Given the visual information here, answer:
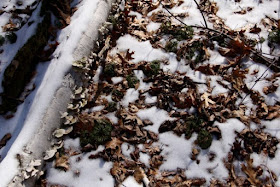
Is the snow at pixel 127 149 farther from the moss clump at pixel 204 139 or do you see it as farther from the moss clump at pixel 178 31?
the moss clump at pixel 178 31

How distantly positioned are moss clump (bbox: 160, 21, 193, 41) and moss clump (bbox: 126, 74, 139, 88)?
3.99 feet

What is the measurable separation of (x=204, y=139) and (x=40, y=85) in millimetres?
Result: 2750

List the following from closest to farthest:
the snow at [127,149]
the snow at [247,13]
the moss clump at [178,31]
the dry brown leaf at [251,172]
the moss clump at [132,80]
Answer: the dry brown leaf at [251,172] → the snow at [127,149] → the moss clump at [132,80] → the moss clump at [178,31] → the snow at [247,13]

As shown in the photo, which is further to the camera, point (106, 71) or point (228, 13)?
point (228, 13)

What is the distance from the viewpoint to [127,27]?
5.12 meters

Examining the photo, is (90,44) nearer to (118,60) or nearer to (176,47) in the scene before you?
(118,60)

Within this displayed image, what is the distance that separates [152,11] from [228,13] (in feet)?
5.25

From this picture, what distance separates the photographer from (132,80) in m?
4.36

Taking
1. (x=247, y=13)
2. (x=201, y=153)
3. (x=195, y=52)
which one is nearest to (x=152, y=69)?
(x=195, y=52)

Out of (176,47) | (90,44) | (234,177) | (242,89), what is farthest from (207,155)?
(90,44)

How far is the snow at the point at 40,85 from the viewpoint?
346 centimetres

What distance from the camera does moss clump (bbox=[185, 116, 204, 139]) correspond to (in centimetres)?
373

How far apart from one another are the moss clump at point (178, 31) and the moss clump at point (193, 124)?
173 cm

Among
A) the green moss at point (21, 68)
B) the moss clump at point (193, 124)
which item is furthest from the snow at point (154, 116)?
the green moss at point (21, 68)
